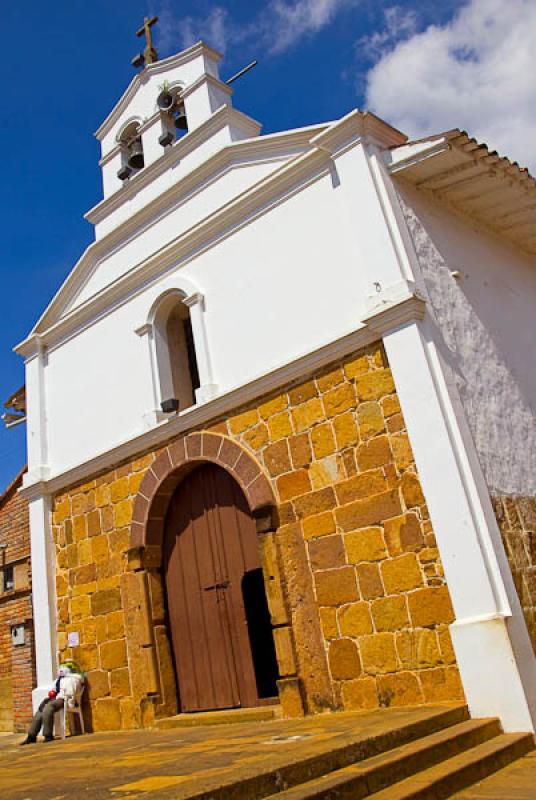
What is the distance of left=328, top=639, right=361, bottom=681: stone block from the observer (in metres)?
5.78

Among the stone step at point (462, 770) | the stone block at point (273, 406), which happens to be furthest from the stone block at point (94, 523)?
the stone step at point (462, 770)

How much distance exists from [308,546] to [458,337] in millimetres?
2376

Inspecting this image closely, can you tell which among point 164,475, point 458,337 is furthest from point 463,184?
point 164,475

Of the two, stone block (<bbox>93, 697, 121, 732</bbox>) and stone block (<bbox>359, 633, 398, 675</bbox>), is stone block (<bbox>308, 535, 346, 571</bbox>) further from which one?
stone block (<bbox>93, 697, 121, 732</bbox>)

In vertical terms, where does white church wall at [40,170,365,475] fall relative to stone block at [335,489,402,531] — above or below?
above

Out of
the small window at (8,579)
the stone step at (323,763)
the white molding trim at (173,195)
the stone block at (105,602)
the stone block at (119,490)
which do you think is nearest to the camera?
the stone step at (323,763)

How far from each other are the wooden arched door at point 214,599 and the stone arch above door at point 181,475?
0.53 feet

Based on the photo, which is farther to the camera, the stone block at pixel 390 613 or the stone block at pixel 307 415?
the stone block at pixel 307 415

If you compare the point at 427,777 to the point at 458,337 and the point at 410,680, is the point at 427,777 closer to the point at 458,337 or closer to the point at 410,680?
the point at 410,680

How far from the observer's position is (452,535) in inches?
211

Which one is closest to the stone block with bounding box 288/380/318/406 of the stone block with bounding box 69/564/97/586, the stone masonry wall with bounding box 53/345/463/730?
the stone masonry wall with bounding box 53/345/463/730

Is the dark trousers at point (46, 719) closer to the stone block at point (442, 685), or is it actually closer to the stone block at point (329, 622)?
the stone block at point (329, 622)

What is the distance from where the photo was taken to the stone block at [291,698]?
6.00 meters

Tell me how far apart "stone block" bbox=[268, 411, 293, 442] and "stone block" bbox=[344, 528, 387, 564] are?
1.21 metres
